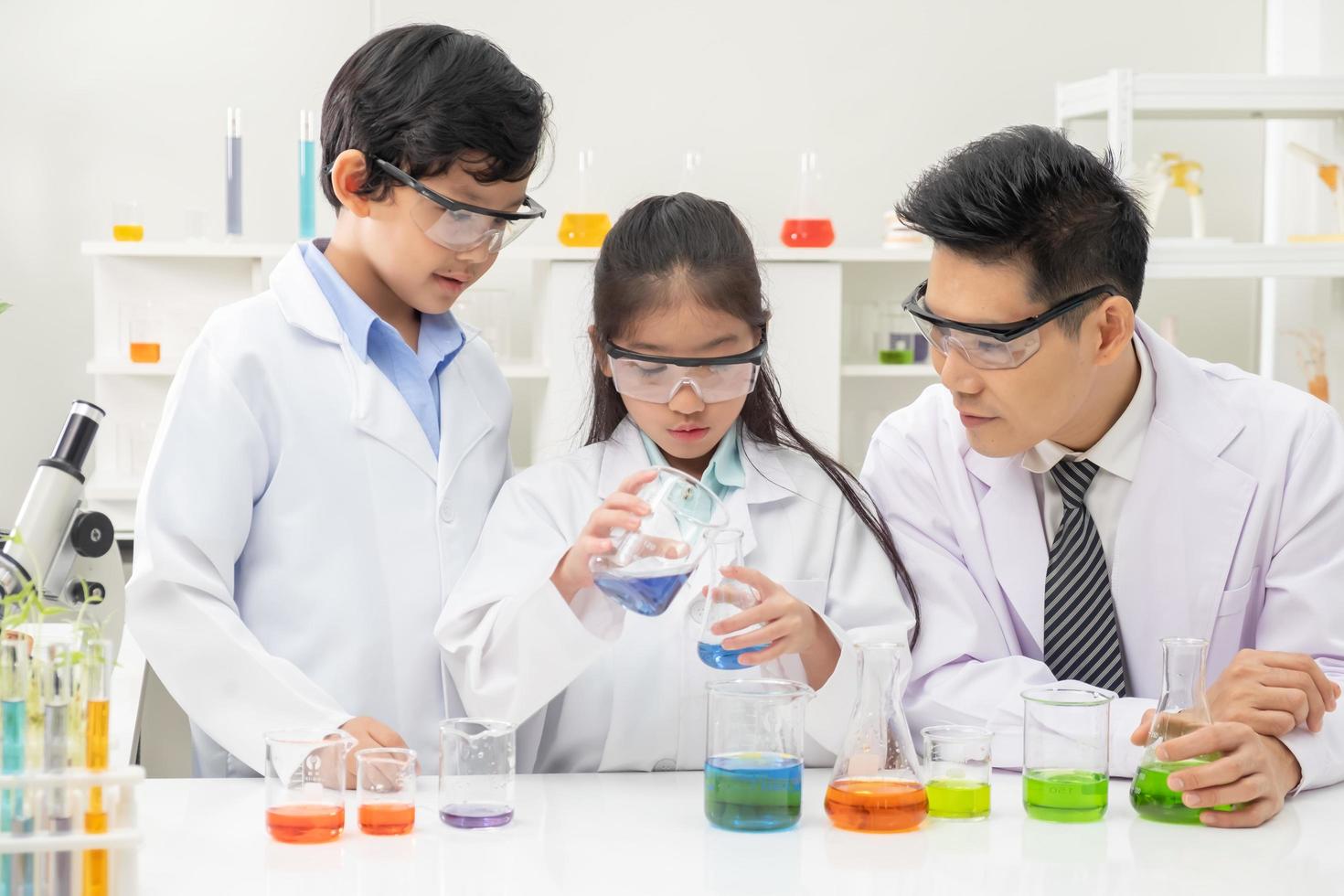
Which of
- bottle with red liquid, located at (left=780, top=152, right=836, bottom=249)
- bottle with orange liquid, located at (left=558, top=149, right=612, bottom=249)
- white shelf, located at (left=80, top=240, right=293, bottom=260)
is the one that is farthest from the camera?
bottle with red liquid, located at (left=780, top=152, right=836, bottom=249)

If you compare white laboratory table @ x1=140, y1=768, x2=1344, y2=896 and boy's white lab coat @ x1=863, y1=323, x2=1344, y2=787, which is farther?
boy's white lab coat @ x1=863, y1=323, x2=1344, y2=787

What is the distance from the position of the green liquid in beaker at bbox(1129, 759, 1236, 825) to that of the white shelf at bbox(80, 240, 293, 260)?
342cm

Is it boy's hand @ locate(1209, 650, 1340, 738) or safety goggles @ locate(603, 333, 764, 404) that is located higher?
safety goggles @ locate(603, 333, 764, 404)

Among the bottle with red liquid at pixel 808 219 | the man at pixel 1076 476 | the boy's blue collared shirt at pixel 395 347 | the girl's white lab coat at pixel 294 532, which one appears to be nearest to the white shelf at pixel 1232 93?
the bottle with red liquid at pixel 808 219

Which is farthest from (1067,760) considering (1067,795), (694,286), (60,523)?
(60,523)

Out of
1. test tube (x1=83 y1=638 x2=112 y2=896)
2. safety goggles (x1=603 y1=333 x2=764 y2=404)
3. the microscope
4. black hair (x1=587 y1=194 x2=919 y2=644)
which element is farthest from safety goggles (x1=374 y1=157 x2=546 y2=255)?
test tube (x1=83 y1=638 x2=112 y2=896)

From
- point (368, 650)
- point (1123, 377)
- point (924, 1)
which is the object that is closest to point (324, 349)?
point (368, 650)

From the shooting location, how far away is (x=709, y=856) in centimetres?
140

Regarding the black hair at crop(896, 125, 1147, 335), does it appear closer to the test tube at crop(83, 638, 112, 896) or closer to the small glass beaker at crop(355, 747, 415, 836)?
the small glass beaker at crop(355, 747, 415, 836)

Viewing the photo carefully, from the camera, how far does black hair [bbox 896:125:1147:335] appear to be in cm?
182

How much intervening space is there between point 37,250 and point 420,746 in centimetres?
349

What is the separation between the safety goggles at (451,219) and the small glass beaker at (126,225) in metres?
2.76

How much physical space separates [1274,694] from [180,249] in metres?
3.63

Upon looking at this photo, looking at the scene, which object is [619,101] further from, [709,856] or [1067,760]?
[709,856]
